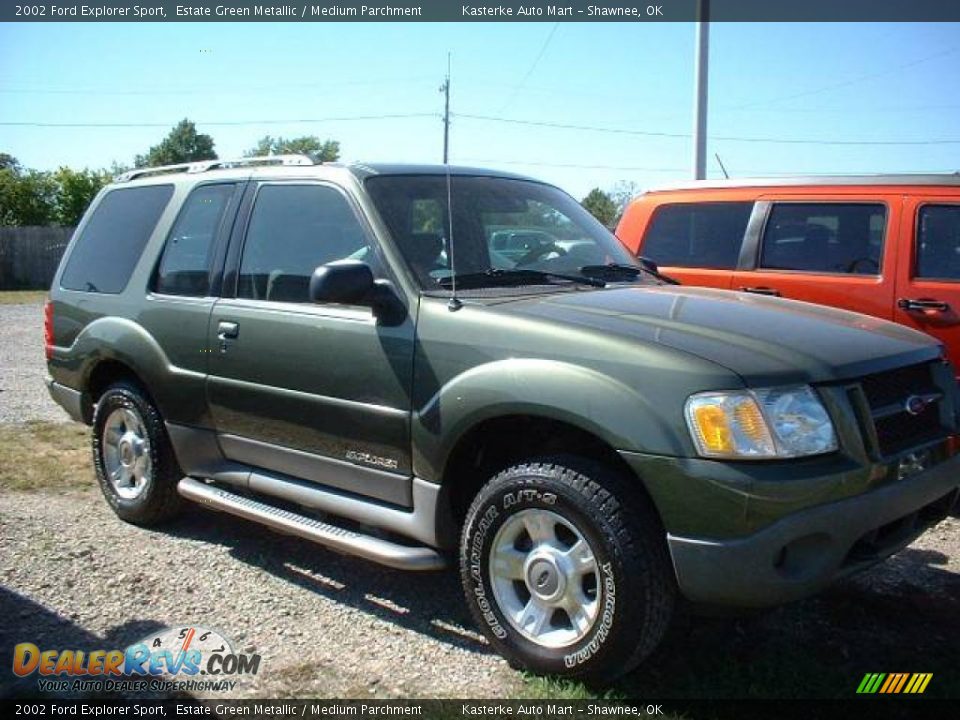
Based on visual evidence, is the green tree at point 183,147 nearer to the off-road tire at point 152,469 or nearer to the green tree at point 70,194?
the green tree at point 70,194

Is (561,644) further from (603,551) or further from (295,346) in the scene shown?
(295,346)

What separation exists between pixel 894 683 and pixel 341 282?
255 cm

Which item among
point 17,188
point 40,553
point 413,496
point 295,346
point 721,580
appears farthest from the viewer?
point 17,188

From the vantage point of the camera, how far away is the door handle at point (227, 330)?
4.23m

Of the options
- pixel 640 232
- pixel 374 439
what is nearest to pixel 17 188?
pixel 640 232

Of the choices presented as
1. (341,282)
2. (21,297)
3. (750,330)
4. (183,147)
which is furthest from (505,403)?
(183,147)

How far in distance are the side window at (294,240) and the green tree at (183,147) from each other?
67.7 meters

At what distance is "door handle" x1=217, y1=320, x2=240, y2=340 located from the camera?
423cm

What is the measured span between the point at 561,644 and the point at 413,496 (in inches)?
33.1

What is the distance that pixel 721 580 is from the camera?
2.81 meters

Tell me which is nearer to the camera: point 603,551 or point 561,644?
point 603,551

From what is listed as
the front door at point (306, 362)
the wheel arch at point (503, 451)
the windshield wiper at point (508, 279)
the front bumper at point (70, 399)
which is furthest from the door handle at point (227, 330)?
the front bumper at point (70, 399)

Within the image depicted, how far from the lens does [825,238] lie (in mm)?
5965

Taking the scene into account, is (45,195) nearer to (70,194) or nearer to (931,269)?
(70,194)
